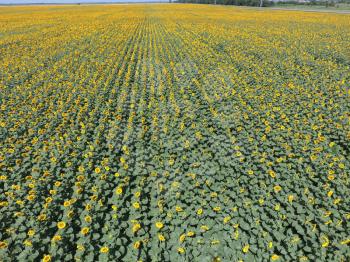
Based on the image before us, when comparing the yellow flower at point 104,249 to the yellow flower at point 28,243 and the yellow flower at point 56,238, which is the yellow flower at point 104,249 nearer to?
the yellow flower at point 56,238

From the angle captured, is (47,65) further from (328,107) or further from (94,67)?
(328,107)

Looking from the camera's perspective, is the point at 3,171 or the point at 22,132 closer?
the point at 3,171

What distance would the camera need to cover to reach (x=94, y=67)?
13.2m

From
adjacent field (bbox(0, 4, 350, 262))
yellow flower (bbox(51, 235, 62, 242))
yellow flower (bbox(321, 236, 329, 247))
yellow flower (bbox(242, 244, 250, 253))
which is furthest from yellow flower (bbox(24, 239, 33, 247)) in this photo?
yellow flower (bbox(321, 236, 329, 247))

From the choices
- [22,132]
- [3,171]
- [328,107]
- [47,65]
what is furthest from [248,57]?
[3,171]

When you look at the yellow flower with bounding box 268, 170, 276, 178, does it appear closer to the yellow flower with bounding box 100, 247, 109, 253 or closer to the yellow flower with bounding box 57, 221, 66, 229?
the yellow flower with bounding box 100, 247, 109, 253

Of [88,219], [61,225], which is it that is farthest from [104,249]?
[61,225]

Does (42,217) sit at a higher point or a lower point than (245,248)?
higher

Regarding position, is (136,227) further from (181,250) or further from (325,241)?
(325,241)

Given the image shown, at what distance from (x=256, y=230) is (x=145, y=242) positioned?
1.70 metres

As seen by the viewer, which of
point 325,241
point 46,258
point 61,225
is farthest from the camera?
point 61,225

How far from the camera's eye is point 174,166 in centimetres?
549

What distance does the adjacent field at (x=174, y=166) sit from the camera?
384 cm

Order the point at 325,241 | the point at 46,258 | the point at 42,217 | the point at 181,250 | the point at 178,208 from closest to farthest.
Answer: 1. the point at 46,258
2. the point at 181,250
3. the point at 325,241
4. the point at 42,217
5. the point at 178,208
